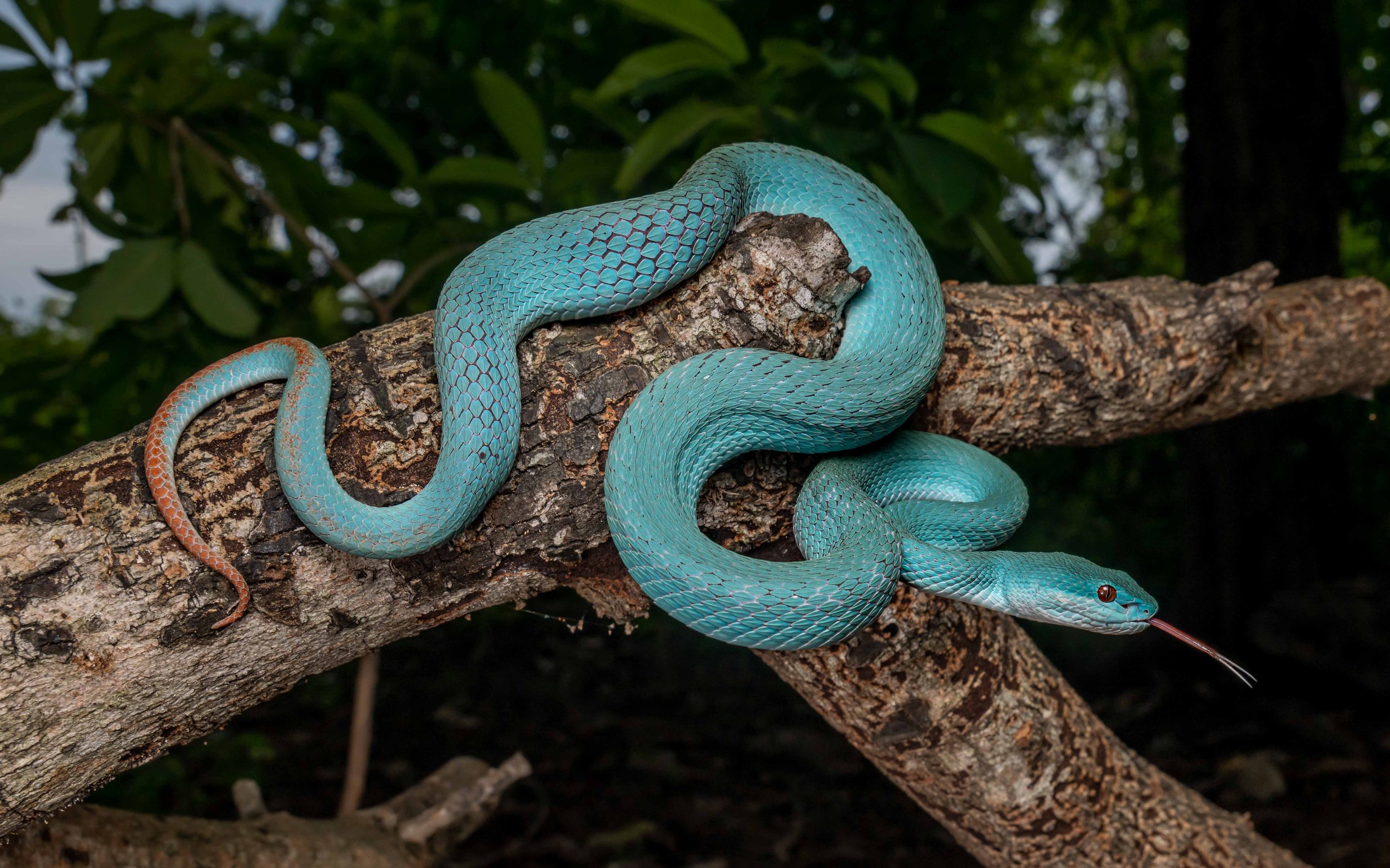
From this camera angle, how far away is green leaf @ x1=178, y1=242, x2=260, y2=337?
2805mm

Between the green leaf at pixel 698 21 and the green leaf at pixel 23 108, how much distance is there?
6.10 ft

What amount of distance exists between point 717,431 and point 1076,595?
0.98 metres

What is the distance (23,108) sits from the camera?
271 cm

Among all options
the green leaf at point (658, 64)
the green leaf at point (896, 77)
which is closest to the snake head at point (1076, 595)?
the green leaf at point (896, 77)

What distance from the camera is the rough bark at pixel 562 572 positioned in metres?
1.61

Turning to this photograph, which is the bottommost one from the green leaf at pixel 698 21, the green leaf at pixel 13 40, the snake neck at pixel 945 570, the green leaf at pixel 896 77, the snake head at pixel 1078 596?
the snake head at pixel 1078 596

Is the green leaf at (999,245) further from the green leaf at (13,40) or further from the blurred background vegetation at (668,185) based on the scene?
the green leaf at (13,40)

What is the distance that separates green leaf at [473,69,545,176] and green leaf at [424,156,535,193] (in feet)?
0.25

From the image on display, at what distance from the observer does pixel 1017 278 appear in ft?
10.6

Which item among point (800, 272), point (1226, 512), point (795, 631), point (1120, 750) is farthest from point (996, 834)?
point (1226, 512)

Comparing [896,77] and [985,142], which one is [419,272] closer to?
[896,77]

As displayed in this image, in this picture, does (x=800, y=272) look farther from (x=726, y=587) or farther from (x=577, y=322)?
(x=726, y=587)

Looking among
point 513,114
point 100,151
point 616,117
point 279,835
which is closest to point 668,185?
point 616,117

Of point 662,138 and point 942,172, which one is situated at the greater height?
point 662,138
